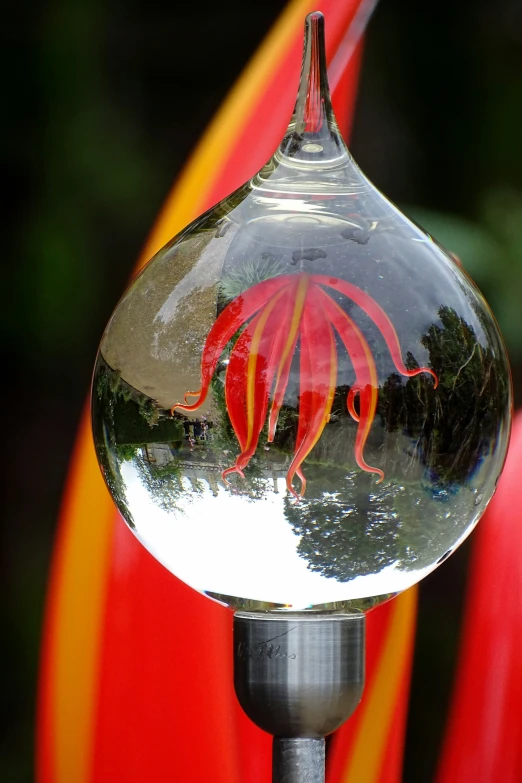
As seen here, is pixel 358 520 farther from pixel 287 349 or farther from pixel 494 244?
A: pixel 494 244

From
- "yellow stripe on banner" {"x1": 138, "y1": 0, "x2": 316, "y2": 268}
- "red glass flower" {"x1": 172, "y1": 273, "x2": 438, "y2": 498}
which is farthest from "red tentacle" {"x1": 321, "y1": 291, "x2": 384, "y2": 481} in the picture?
"yellow stripe on banner" {"x1": 138, "y1": 0, "x2": 316, "y2": 268}

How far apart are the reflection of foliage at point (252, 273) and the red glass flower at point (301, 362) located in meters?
0.01

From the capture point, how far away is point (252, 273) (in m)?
0.42

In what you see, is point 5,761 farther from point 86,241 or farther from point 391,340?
point 391,340

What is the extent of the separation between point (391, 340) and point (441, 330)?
3 centimetres

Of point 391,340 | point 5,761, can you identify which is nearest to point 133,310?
point 391,340

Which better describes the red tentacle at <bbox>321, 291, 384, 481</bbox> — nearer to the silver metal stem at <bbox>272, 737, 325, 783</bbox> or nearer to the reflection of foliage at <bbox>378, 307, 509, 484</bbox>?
the reflection of foliage at <bbox>378, 307, 509, 484</bbox>

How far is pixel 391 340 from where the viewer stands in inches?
16.1

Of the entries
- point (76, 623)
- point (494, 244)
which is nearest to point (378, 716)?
point (76, 623)

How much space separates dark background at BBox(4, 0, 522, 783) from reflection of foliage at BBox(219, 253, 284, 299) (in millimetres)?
357

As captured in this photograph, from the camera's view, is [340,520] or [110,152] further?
[110,152]

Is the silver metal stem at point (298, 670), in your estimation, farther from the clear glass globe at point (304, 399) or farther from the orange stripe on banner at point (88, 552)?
the orange stripe on banner at point (88, 552)

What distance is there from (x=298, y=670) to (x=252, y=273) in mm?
190

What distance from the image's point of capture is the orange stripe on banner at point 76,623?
29.8 inches
